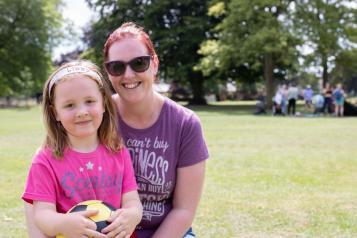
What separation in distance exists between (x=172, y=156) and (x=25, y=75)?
60.4m

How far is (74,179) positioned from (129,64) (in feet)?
2.52

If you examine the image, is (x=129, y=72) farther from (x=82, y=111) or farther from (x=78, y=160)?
(x=78, y=160)

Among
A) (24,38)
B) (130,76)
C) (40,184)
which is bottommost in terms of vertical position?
(40,184)

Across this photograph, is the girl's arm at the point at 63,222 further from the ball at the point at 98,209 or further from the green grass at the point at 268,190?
the green grass at the point at 268,190

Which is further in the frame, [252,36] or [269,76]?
[269,76]

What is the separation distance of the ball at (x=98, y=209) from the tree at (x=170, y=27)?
42.9m

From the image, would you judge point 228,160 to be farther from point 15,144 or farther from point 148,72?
point 148,72

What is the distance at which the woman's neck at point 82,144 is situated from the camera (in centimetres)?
298

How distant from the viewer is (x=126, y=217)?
286 cm

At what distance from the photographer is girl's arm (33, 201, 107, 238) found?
8.78ft

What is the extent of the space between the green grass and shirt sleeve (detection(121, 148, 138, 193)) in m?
2.86

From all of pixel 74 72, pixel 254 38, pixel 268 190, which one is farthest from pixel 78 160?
pixel 254 38

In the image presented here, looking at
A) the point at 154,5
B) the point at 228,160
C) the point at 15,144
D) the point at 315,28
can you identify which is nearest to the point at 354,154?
the point at 228,160

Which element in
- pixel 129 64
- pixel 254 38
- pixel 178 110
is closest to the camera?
pixel 129 64
